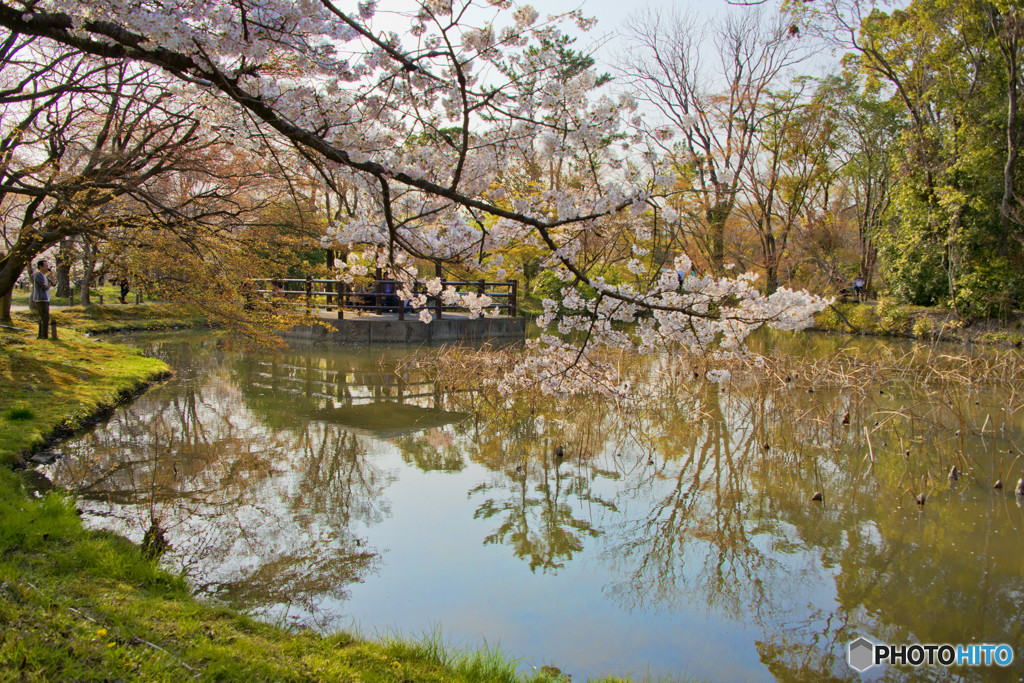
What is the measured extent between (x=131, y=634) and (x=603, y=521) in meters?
3.11

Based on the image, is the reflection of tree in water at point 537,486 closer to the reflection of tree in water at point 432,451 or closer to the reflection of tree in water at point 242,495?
the reflection of tree in water at point 432,451

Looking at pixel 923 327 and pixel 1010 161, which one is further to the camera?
pixel 923 327

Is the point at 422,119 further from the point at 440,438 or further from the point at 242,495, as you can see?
the point at 440,438

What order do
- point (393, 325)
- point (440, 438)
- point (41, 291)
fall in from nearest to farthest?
point (440, 438) → point (41, 291) → point (393, 325)

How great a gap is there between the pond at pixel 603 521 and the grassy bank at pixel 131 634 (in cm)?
32

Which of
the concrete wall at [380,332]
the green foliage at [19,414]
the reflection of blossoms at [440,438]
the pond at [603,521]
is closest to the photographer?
the pond at [603,521]

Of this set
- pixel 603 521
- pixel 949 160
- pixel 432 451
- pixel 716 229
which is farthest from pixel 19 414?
pixel 949 160

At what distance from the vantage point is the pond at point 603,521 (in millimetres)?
3260

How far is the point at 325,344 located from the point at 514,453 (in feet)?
32.7

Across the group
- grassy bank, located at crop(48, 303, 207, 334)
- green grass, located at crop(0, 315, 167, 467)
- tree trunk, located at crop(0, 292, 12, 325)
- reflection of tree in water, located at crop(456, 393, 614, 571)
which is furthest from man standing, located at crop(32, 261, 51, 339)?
reflection of tree in water, located at crop(456, 393, 614, 571)

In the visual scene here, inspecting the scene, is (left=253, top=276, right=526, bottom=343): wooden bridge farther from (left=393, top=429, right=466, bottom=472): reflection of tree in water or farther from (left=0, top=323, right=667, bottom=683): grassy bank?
(left=0, top=323, right=667, bottom=683): grassy bank

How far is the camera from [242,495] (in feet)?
15.9

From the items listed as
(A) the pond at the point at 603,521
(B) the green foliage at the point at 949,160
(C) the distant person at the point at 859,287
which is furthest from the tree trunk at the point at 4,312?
(C) the distant person at the point at 859,287

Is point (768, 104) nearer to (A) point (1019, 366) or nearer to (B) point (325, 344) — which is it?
(A) point (1019, 366)
